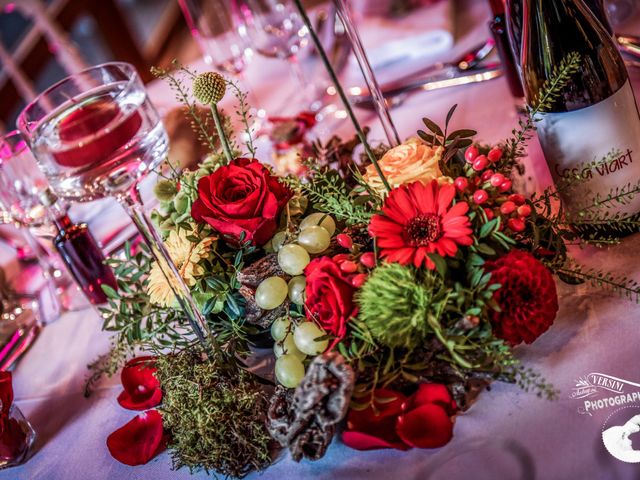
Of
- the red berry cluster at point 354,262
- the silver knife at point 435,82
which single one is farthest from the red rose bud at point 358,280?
the silver knife at point 435,82

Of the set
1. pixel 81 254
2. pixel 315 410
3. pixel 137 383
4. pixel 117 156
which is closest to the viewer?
pixel 315 410

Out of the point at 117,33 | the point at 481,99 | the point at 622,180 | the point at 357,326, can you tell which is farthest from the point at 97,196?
the point at 117,33

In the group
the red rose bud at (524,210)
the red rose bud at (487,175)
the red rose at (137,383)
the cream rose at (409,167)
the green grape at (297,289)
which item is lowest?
the red rose at (137,383)

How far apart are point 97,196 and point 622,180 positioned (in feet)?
1.79

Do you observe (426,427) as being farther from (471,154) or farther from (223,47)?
(223,47)

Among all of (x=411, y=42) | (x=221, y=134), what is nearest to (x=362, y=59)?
(x=221, y=134)

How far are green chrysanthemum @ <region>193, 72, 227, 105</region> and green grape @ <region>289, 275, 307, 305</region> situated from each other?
21 centimetres

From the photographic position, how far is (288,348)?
652mm

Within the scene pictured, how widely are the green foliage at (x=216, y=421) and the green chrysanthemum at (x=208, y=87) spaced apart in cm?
27

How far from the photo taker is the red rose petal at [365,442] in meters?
0.58

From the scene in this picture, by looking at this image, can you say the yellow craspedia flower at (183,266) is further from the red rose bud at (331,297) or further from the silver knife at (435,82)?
the silver knife at (435,82)

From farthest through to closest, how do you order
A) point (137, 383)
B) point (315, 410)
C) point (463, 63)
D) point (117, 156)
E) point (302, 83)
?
1. point (302, 83)
2. point (463, 63)
3. point (137, 383)
4. point (117, 156)
5. point (315, 410)

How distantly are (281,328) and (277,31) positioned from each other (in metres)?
0.79

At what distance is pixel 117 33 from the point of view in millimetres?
3270
